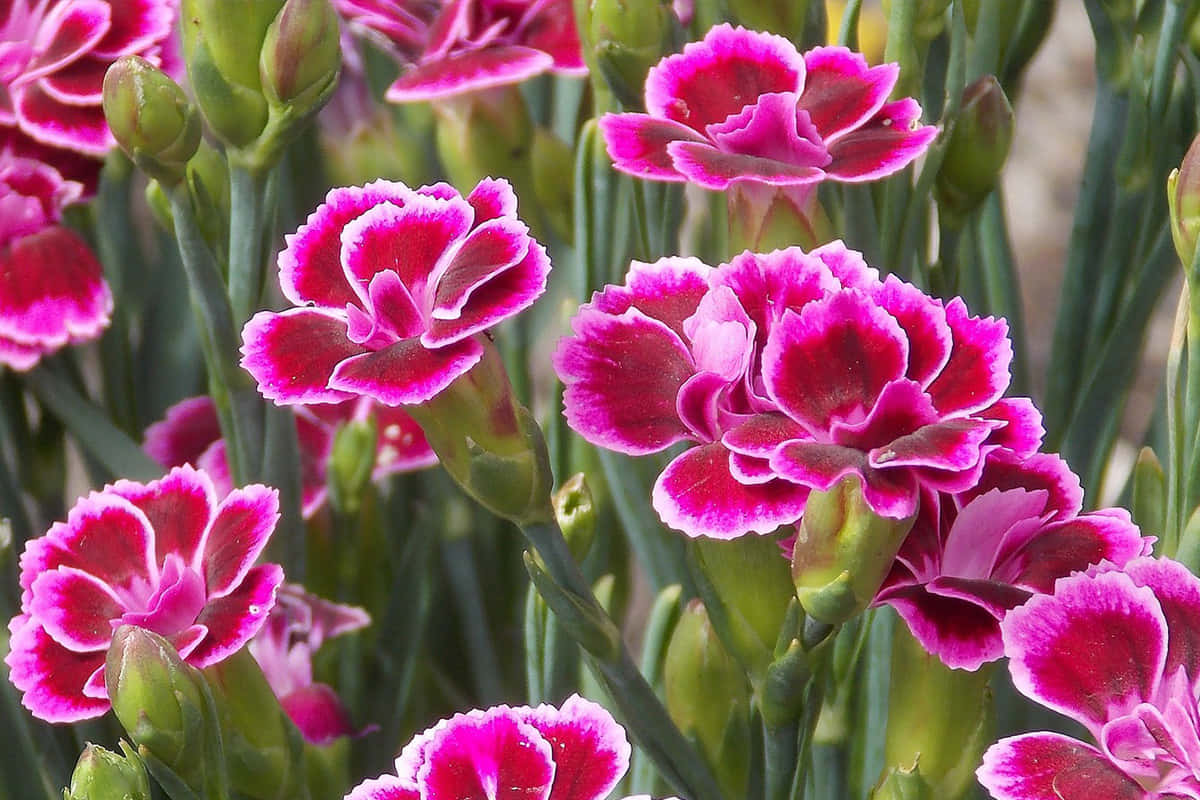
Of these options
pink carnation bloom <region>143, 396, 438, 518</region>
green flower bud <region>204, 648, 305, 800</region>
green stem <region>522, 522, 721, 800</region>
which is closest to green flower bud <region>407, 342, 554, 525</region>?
green stem <region>522, 522, 721, 800</region>

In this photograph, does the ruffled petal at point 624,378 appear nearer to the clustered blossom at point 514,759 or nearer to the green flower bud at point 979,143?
the clustered blossom at point 514,759

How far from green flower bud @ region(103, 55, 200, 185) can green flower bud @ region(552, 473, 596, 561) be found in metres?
0.16

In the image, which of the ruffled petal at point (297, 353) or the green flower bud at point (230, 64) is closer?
the ruffled petal at point (297, 353)


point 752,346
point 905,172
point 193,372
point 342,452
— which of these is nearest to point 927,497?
point 752,346

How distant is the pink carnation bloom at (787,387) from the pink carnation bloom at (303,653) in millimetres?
212

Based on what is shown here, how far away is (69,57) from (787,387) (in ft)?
1.11

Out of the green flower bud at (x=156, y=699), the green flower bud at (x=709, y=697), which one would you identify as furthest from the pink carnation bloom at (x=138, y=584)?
the green flower bud at (x=709, y=697)

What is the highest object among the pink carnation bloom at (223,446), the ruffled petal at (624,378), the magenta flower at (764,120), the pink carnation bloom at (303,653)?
the magenta flower at (764,120)

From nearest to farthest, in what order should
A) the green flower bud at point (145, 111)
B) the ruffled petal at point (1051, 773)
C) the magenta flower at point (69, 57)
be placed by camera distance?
1. the ruffled petal at point (1051, 773)
2. the green flower bud at point (145, 111)
3. the magenta flower at point (69, 57)

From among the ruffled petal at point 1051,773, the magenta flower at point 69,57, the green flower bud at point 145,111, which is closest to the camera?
Answer: the ruffled petal at point 1051,773

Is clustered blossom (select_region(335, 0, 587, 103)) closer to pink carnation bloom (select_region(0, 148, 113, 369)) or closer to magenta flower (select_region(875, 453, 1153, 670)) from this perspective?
pink carnation bloom (select_region(0, 148, 113, 369))

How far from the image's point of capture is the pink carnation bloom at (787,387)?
0.32m

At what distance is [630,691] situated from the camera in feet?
1.30

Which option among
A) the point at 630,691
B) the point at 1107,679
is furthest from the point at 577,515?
the point at 1107,679
